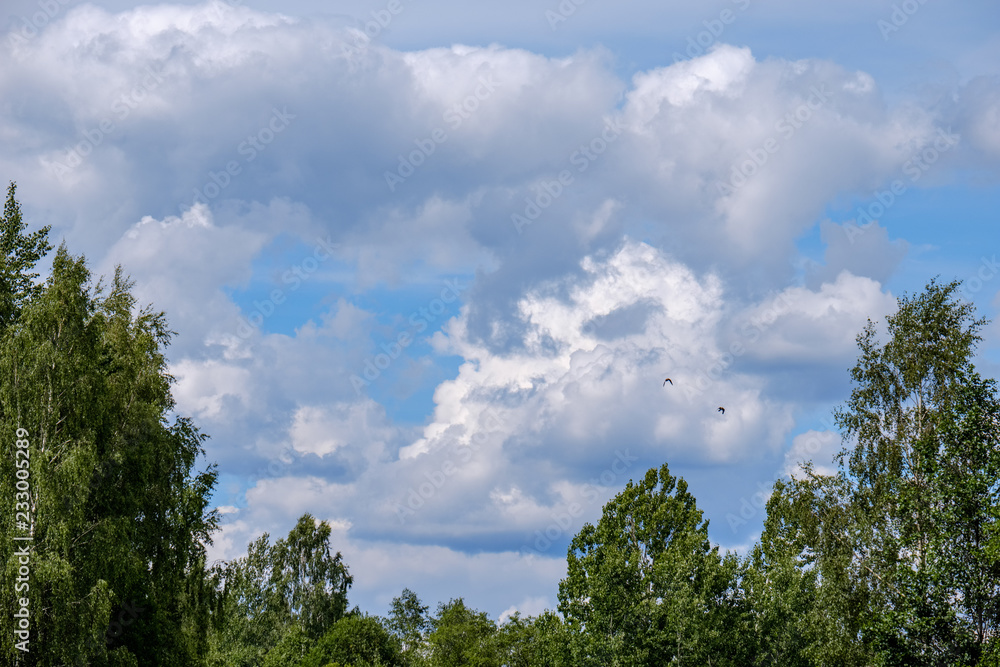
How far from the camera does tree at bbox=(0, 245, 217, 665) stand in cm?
3166

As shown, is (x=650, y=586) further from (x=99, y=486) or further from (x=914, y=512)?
(x=99, y=486)

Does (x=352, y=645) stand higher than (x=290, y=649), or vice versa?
(x=352, y=645)

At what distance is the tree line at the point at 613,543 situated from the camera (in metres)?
32.1

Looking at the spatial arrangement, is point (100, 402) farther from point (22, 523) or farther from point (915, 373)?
point (915, 373)

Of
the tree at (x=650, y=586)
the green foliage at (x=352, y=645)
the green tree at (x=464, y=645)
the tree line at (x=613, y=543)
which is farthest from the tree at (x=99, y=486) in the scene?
the green foliage at (x=352, y=645)

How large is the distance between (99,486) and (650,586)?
27.8 m

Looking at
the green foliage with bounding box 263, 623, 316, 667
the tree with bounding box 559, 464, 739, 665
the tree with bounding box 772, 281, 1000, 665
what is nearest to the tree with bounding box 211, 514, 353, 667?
the green foliage with bounding box 263, 623, 316, 667

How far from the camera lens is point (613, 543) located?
53.6 meters

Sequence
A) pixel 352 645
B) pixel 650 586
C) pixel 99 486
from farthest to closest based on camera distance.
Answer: pixel 352 645 → pixel 650 586 → pixel 99 486

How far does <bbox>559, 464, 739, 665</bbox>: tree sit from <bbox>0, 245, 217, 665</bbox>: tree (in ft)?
62.0

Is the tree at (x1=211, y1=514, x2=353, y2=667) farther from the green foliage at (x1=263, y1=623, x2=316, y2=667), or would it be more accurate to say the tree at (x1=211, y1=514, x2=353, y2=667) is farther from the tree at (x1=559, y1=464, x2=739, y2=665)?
the tree at (x1=559, y1=464, x2=739, y2=665)

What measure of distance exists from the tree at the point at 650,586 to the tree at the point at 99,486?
62.0 ft

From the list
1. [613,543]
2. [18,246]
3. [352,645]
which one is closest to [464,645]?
[352,645]

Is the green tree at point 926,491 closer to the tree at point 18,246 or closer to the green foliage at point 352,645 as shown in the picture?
the tree at point 18,246
